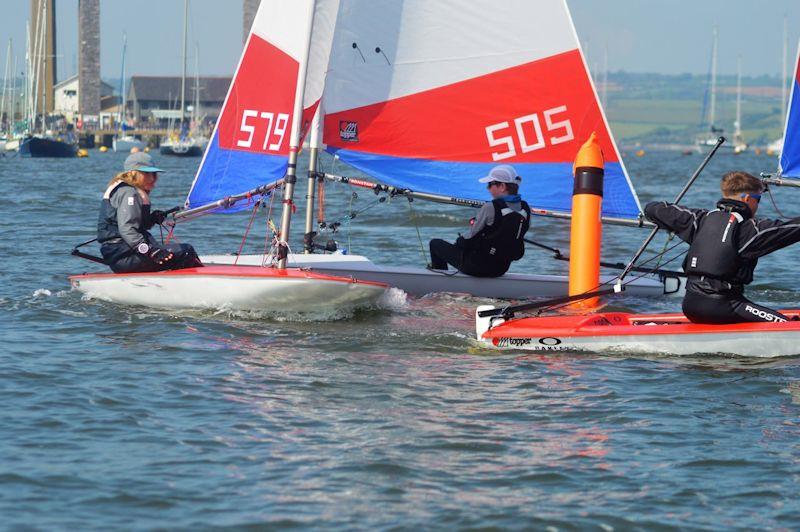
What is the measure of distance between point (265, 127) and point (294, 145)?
1.02 meters

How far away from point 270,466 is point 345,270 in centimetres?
539

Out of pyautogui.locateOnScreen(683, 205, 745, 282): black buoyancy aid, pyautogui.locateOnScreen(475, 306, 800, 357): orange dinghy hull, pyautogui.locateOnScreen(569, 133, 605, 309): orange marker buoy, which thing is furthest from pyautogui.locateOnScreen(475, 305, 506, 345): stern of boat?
pyautogui.locateOnScreen(569, 133, 605, 309): orange marker buoy

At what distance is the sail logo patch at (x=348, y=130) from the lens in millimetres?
11266

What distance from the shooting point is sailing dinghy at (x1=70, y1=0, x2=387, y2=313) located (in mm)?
9656

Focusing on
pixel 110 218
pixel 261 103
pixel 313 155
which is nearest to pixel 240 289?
pixel 110 218

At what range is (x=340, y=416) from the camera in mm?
6684

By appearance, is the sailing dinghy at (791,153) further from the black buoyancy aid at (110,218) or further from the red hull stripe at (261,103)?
the black buoyancy aid at (110,218)

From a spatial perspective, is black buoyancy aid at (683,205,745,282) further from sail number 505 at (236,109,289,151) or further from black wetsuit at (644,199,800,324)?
sail number 505 at (236,109,289,151)

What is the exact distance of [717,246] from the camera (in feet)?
26.1

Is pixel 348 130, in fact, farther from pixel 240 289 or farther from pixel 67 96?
pixel 67 96

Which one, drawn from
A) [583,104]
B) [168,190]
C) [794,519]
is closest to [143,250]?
[583,104]

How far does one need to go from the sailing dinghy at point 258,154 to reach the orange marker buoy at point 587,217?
5.50 ft

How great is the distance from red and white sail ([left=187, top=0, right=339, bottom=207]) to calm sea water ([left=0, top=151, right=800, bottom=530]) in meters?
1.80

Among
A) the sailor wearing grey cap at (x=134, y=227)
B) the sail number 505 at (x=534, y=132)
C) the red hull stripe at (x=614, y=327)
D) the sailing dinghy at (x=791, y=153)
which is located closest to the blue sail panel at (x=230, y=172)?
the sailor wearing grey cap at (x=134, y=227)
